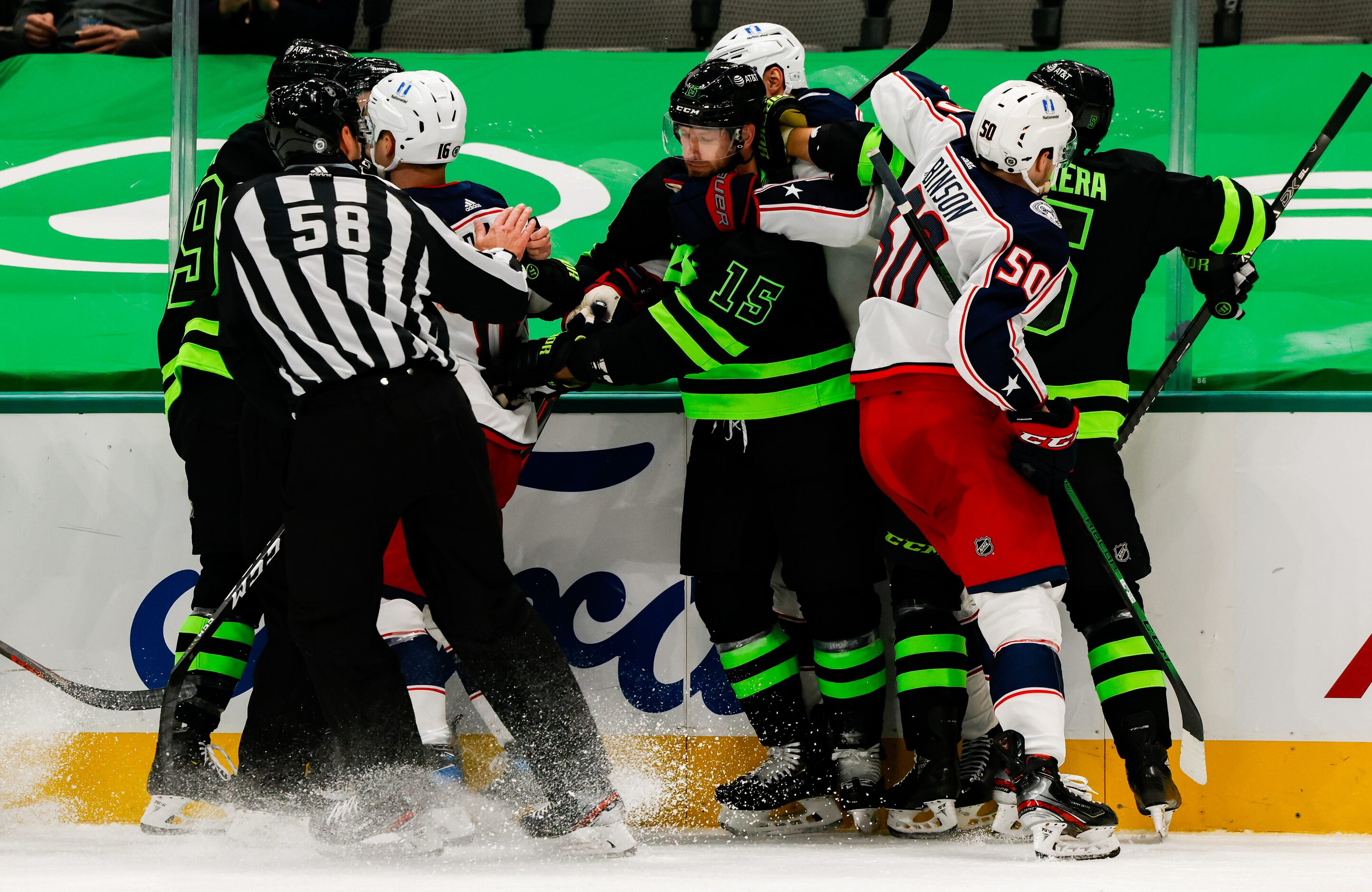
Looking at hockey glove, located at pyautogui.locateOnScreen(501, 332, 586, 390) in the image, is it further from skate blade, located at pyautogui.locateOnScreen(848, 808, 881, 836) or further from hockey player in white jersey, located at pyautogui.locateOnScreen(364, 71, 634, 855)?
skate blade, located at pyautogui.locateOnScreen(848, 808, 881, 836)

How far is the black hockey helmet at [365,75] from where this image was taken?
2.95m

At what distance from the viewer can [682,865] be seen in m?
2.39

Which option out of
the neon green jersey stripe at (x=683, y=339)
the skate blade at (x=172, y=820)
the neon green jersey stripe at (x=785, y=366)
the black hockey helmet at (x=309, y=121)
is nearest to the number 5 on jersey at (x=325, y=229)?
the black hockey helmet at (x=309, y=121)

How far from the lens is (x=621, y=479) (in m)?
3.11

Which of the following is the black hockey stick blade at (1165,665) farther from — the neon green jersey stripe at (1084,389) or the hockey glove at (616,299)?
the hockey glove at (616,299)

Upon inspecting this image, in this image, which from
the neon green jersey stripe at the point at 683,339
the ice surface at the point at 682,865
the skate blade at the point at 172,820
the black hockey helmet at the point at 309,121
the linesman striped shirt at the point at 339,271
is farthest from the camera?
the skate blade at the point at 172,820

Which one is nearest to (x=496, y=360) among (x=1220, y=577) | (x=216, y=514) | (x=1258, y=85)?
(x=216, y=514)

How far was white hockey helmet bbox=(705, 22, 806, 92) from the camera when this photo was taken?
297cm

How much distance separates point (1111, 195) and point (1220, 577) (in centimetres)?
80

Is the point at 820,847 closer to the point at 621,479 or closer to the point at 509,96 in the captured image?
the point at 621,479

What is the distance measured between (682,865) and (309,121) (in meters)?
1.37

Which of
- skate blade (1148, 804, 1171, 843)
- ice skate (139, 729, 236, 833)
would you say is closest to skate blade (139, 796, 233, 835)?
ice skate (139, 729, 236, 833)

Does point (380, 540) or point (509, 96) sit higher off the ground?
point (509, 96)

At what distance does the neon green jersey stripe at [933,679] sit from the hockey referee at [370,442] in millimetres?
622
